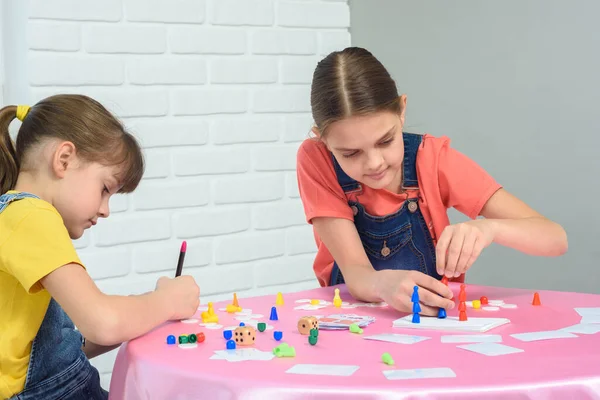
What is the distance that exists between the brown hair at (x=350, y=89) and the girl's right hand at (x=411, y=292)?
1.17 feet

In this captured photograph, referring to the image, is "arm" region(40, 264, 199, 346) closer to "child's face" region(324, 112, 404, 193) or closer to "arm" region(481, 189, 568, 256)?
"child's face" region(324, 112, 404, 193)

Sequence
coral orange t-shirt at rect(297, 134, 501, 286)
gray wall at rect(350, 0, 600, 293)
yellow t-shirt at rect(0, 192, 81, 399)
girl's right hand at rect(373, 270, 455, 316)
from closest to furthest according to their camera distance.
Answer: yellow t-shirt at rect(0, 192, 81, 399)
girl's right hand at rect(373, 270, 455, 316)
coral orange t-shirt at rect(297, 134, 501, 286)
gray wall at rect(350, 0, 600, 293)

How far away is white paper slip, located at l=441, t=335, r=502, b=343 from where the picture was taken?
1.09 metres

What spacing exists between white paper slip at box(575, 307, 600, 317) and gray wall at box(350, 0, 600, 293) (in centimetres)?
76

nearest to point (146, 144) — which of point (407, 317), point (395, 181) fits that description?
point (395, 181)

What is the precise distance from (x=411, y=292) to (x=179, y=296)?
39 cm

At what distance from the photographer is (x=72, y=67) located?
92.4 inches

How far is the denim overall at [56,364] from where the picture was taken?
4.31 ft

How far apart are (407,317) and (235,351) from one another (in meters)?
0.32

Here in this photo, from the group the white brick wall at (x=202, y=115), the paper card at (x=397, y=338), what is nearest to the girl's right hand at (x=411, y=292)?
the paper card at (x=397, y=338)

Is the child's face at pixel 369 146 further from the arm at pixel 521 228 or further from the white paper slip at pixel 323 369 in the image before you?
the white paper slip at pixel 323 369

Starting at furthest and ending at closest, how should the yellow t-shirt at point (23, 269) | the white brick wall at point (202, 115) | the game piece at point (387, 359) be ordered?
the white brick wall at point (202, 115) < the yellow t-shirt at point (23, 269) < the game piece at point (387, 359)

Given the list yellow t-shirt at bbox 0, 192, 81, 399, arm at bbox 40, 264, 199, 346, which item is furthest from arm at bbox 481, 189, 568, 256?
yellow t-shirt at bbox 0, 192, 81, 399

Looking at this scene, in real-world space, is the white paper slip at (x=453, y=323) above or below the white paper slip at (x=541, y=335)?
below
